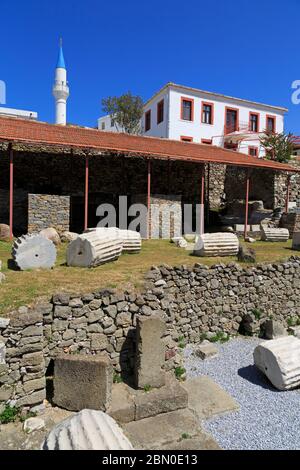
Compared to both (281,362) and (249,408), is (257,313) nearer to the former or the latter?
(281,362)

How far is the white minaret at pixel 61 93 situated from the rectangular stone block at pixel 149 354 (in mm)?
30252

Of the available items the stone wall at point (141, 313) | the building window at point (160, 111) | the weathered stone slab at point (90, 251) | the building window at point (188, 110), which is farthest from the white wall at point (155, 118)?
the weathered stone slab at point (90, 251)

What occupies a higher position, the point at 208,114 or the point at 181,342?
the point at 208,114

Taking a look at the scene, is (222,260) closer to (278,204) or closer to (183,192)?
(183,192)

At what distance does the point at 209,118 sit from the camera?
3073 cm

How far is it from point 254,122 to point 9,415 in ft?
109

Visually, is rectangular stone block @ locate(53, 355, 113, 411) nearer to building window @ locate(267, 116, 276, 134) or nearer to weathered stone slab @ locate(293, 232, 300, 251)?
weathered stone slab @ locate(293, 232, 300, 251)

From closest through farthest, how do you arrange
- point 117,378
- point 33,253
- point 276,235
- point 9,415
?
1. point 9,415
2. point 117,378
3. point 33,253
4. point 276,235

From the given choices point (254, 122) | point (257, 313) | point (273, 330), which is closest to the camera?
point (273, 330)

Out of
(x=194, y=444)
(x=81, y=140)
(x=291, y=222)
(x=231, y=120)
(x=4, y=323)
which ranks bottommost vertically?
(x=194, y=444)

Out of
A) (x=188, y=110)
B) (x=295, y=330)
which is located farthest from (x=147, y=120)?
(x=295, y=330)

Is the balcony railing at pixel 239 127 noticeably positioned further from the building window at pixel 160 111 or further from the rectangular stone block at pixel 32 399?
the rectangular stone block at pixel 32 399

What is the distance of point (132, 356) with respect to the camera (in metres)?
6.72
